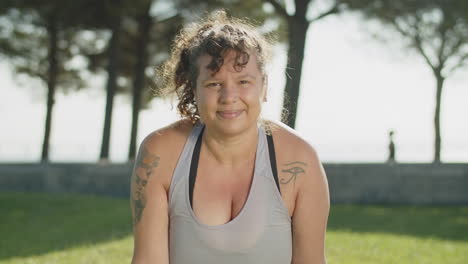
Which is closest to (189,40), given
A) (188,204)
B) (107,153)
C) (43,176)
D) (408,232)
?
(188,204)

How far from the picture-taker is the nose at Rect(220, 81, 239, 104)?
9.07 feet

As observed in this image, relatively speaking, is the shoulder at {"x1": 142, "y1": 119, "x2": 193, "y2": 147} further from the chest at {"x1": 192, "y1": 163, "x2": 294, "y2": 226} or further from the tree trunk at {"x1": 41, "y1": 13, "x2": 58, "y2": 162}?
the tree trunk at {"x1": 41, "y1": 13, "x2": 58, "y2": 162}

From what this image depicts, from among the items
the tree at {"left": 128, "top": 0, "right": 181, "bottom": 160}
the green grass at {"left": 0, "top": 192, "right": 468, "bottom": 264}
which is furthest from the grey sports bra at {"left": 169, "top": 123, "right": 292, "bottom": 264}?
the tree at {"left": 128, "top": 0, "right": 181, "bottom": 160}

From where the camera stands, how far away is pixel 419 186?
434 inches

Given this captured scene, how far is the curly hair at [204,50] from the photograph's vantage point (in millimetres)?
2807

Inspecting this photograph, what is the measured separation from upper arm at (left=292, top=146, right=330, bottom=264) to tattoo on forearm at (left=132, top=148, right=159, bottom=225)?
29.0 inches

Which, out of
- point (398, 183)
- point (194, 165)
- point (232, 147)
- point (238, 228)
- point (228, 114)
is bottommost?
point (398, 183)

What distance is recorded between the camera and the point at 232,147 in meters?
3.06

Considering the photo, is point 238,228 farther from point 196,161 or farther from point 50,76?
point 50,76

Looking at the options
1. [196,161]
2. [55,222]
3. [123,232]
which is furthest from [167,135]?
[55,222]

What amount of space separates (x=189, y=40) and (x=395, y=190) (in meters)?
8.71

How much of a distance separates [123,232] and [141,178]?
16.0ft

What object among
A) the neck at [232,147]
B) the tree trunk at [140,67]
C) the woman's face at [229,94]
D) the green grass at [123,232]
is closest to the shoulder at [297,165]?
the neck at [232,147]

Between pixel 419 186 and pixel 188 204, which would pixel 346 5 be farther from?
pixel 188 204
